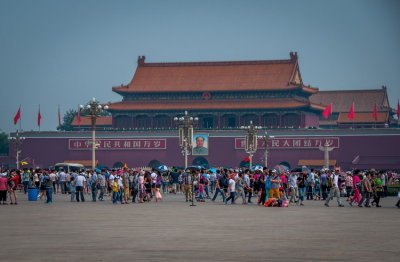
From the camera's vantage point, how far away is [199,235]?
18250mm

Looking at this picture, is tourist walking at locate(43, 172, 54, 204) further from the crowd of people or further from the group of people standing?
the group of people standing

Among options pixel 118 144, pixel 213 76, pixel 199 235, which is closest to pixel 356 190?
pixel 199 235

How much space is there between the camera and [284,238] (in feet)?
57.6

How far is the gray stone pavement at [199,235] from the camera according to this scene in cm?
1478

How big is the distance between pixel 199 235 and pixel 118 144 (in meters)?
61.0

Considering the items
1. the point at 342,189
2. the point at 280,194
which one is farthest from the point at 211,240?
the point at 342,189

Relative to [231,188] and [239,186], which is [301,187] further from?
[231,188]

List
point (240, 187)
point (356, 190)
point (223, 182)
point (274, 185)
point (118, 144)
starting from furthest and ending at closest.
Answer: point (118, 144) → point (223, 182) → point (240, 187) → point (356, 190) → point (274, 185)

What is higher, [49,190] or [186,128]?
[186,128]

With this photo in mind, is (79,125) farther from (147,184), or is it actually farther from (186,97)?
(147,184)

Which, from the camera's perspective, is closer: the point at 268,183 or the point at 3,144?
the point at 268,183

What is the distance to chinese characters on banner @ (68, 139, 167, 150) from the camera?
7844cm

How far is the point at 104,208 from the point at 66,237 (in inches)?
429

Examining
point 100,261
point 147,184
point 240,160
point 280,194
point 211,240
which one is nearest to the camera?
point 100,261
